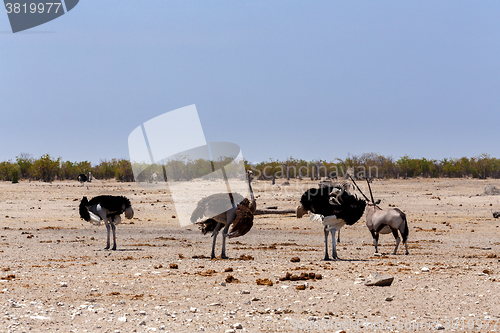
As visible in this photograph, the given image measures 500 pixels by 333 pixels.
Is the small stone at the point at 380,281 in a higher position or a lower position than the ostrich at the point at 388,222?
lower

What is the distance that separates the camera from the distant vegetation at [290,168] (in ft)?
212

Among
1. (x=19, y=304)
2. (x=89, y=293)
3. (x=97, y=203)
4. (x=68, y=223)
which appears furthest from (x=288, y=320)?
(x=68, y=223)

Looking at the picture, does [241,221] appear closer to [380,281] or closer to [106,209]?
[380,281]

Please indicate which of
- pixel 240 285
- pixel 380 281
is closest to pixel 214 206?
pixel 240 285

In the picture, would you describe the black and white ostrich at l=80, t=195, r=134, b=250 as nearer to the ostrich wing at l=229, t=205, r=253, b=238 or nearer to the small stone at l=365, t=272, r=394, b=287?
the ostrich wing at l=229, t=205, r=253, b=238

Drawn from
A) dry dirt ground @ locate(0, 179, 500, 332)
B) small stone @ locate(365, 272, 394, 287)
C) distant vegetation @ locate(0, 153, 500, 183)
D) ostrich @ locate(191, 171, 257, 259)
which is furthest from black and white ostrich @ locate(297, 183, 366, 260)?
distant vegetation @ locate(0, 153, 500, 183)

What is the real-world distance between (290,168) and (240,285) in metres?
61.2

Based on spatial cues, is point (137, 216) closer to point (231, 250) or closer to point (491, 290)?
point (231, 250)

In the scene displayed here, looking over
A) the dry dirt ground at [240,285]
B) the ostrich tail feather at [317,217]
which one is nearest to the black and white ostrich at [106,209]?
the dry dirt ground at [240,285]

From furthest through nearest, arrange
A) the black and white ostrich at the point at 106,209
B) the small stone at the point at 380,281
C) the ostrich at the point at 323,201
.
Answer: the black and white ostrich at the point at 106,209
the ostrich at the point at 323,201
the small stone at the point at 380,281

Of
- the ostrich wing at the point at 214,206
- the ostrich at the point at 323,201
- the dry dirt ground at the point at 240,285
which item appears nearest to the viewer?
the dry dirt ground at the point at 240,285

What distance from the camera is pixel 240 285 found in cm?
984

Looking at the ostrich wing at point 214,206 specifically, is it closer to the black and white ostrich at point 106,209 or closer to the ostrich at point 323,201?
the ostrich at point 323,201

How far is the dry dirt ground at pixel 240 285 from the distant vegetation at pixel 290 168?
44.9 meters
